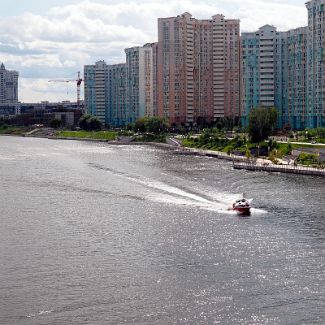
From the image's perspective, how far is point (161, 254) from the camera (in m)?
19.7

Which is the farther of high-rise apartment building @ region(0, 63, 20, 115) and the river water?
high-rise apartment building @ region(0, 63, 20, 115)

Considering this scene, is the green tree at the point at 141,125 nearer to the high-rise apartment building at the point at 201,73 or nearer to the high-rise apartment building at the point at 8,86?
the high-rise apartment building at the point at 201,73

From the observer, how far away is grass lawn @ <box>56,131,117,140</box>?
8875cm

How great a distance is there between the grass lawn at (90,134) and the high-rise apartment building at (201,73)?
748 cm

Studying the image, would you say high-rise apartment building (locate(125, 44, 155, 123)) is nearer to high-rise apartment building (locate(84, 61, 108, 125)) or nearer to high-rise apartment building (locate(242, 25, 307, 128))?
high-rise apartment building (locate(84, 61, 108, 125))

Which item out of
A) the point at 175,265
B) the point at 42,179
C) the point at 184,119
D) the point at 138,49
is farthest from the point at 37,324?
the point at 138,49

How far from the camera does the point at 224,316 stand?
1453 cm

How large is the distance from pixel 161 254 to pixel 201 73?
74.4 meters

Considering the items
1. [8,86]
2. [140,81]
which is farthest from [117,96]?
[8,86]

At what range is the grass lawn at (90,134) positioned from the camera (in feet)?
291

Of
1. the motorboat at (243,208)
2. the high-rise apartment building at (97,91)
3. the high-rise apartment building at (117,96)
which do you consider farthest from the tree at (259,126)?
the high-rise apartment building at (97,91)

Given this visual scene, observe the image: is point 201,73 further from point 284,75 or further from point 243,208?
point 243,208

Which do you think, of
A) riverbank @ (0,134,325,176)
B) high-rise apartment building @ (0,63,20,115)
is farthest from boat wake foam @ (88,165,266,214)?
high-rise apartment building @ (0,63,20,115)

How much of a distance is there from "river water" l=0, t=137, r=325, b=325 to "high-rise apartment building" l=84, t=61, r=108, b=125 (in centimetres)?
7947
